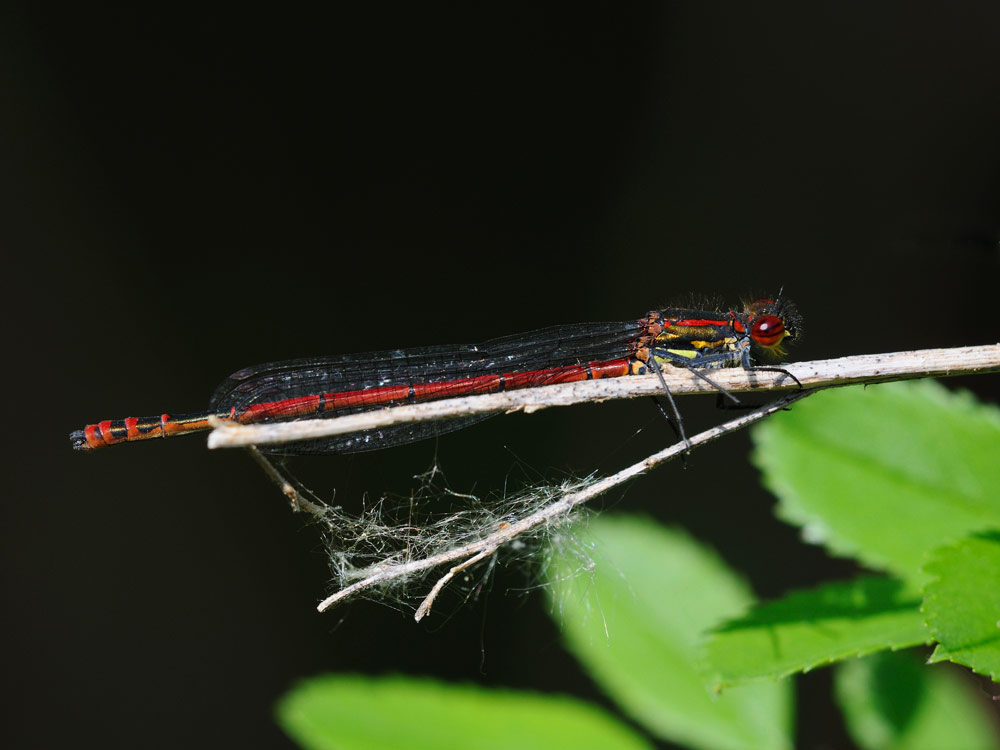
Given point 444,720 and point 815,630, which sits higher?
point 815,630

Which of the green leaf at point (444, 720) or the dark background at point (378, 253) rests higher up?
the dark background at point (378, 253)

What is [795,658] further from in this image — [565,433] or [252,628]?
[252,628]

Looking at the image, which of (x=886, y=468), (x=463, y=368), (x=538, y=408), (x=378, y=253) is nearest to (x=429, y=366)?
(x=463, y=368)

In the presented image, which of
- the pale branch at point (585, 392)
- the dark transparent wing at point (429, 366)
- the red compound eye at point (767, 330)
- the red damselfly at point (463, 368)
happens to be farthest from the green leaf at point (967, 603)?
the dark transparent wing at point (429, 366)

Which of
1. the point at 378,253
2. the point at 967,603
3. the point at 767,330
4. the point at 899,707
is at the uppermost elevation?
the point at 378,253

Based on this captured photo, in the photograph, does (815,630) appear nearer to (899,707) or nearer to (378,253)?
(899,707)

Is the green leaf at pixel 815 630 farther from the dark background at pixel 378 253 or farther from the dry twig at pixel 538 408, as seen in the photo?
the dark background at pixel 378 253

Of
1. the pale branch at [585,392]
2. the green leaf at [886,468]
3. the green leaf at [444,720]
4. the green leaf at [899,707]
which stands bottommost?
the green leaf at [899,707]
